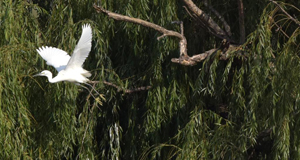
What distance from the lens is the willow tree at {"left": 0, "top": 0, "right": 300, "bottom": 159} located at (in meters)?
4.48

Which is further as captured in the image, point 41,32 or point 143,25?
point 41,32

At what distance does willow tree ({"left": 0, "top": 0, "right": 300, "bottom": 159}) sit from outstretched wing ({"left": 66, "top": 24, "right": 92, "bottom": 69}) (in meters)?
0.22

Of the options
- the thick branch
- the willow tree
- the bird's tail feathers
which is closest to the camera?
the willow tree

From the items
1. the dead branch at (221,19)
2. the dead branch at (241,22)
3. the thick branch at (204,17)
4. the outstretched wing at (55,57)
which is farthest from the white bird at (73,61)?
the dead branch at (241,22)

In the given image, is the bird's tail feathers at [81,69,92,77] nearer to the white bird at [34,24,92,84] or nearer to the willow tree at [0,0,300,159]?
the white bird at [34,24,92,84]

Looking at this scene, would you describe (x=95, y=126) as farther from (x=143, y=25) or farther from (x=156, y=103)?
(x=143, y=25)

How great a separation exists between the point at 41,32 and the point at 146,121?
1.17 metres

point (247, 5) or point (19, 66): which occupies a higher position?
point (247, 5)

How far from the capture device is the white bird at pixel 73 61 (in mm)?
4645

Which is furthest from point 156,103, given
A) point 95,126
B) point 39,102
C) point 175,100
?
point 39,102

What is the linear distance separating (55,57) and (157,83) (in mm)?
829

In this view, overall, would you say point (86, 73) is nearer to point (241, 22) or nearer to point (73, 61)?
point (73, 61)

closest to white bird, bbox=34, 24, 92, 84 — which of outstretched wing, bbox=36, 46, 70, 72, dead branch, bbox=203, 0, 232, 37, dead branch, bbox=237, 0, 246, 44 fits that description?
outstretched wing, bbox=36, 46, 70, 72

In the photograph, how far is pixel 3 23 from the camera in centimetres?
503
